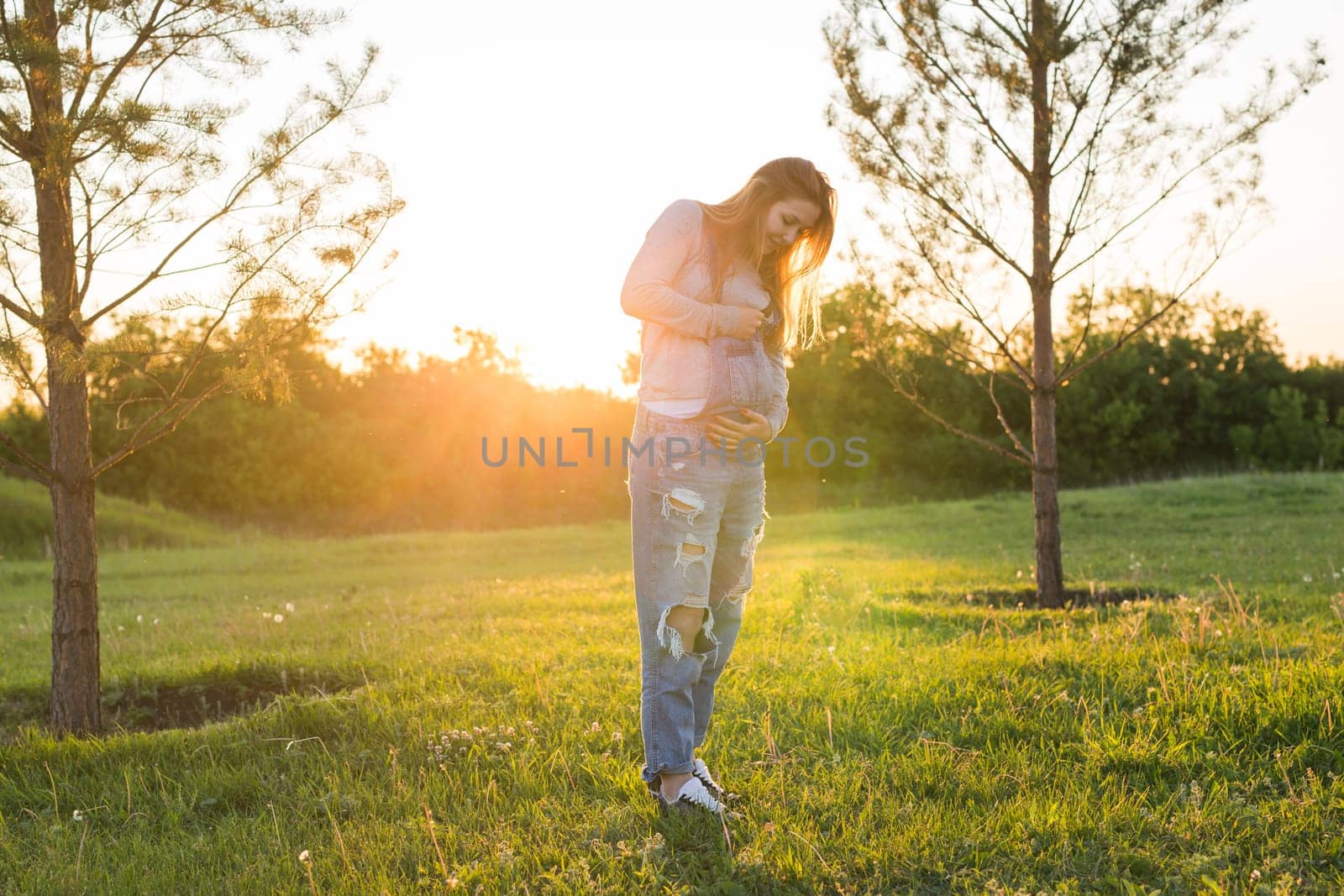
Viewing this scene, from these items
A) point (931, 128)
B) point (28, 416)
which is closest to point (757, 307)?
point (931, 128)

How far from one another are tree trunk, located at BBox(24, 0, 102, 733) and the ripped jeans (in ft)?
8.99

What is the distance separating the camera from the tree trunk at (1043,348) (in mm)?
6840

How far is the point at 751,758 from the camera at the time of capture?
3.67 metres

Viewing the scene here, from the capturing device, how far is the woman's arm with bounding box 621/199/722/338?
3.04m

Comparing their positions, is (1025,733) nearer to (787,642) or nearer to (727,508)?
(727,508)

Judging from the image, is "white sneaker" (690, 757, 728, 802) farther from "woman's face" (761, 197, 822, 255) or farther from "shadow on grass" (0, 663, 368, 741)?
"shadow on grass" (0, 663, 368, 741)

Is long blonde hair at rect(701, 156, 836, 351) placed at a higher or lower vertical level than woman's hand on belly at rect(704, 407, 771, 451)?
higher

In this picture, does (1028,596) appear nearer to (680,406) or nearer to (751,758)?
(751,758)

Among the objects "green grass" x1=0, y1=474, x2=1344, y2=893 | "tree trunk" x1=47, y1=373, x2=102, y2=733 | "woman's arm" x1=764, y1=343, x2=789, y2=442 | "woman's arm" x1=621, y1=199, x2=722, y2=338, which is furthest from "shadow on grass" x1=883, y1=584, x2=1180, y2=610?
"tree trunk" x1=47, y1=373, x2=102, y2=733

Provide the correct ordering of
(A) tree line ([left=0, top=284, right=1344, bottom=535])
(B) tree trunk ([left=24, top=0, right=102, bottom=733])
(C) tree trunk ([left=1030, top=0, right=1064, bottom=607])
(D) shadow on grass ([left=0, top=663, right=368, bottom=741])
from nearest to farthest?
(B) tree trunk ([left=24, top=0, right=102, bottom=733])
(D) shadow on grass ([left=0, top=663, right=368, bottom=741])
(C) tree trunk ([left=1030, top=0, right=1064, bottom=607])
(A) tree line ([left=0, top=284, right=1344, bottom=535])

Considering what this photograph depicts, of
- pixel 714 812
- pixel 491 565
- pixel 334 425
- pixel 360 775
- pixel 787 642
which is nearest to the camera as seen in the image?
pixel 714 812

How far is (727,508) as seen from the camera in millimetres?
3246

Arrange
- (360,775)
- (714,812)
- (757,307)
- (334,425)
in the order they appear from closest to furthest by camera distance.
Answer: (714,812) → (757,307) → (360,775) → (334,425)

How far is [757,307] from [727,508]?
729 mm
